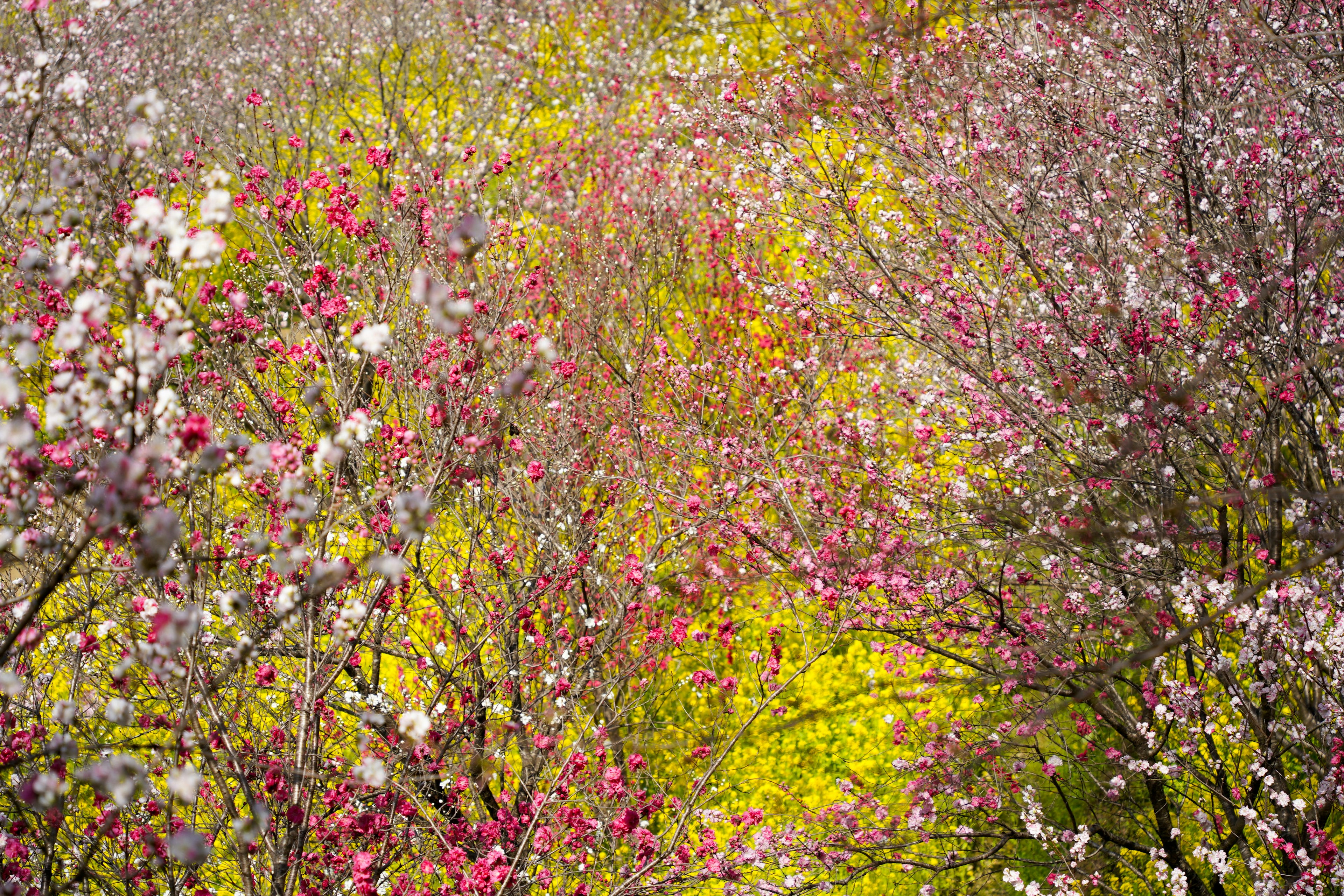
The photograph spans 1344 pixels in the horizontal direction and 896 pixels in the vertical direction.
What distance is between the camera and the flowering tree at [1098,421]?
196 inches

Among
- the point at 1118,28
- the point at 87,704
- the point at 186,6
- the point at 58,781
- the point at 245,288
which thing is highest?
the point at 186,6

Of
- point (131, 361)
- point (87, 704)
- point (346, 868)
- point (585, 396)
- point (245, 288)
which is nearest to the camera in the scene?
point (131, 361)

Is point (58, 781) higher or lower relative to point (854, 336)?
lower

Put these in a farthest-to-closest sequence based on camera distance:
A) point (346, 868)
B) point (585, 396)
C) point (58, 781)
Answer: point (585, 396) < point (346, 868) < point (58, 781)

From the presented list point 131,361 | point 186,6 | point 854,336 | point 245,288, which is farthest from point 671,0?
point 131,361

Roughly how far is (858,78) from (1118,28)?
1.88m

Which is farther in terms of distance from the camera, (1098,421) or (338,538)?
(338,538)

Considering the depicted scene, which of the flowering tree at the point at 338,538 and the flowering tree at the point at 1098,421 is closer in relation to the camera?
the flowering tree at the point at 338,538

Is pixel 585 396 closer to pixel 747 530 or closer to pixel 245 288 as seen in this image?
pixel 747 530

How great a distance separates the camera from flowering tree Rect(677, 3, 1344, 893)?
16.3 feet

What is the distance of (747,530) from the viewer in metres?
5.90

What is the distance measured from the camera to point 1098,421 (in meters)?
5.12

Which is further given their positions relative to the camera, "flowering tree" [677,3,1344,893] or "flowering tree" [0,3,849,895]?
"flowering tree" [677,3,1344,893]

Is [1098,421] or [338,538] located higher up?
[338,538]
